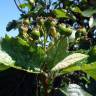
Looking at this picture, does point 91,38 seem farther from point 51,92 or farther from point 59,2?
point 51,92

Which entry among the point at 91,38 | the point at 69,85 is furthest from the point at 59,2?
the point at 69,85

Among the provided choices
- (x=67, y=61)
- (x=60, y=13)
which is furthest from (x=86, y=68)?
(x=60, y=13)

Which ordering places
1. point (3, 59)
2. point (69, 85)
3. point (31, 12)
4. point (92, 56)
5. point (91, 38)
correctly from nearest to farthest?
point (3, 59) < point (92, 56) < point (69, 85) < point (91, 38) < point (31, 12)

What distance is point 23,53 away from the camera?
1.44 metres

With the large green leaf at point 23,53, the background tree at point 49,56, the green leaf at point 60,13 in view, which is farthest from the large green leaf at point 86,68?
the green leaf at point 60,13

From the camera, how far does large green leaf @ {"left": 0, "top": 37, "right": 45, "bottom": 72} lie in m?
1.42

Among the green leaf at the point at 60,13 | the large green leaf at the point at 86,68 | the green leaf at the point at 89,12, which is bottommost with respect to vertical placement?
the large green leaf at the point at 86,68

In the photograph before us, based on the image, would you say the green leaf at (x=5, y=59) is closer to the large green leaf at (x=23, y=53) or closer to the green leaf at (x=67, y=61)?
the large green leaf at (x=23, y=53)

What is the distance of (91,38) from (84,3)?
0.35m

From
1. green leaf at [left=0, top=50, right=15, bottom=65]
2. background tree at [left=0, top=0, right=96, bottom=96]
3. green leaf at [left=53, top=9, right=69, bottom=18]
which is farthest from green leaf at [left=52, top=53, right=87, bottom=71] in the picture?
green leaf at [left=53, top=9, right=69, bottom=18]

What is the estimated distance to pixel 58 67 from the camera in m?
1.41

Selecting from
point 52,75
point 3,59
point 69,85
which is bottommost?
point 69,85

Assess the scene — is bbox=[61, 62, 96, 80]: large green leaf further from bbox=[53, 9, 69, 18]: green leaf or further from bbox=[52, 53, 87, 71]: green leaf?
bbox=[53, 9, 69, 18]: green leaf

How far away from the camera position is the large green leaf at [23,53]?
55.8 inches
